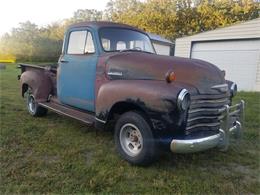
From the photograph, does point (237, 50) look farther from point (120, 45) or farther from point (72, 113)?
point (72, 113)

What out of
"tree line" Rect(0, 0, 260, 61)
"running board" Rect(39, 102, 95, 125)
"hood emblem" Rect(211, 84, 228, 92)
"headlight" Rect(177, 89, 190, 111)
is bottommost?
"running board" Rect(39, 102, 95, 125)

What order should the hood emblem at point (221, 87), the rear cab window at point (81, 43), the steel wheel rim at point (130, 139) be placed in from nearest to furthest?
1. the hood emblem at point (221, 87)
2. the steel wheel rim at point (130, 139)
3. the rear cab window at point (81, 43)

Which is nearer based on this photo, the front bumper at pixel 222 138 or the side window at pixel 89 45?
the front bumper at pixel 222 138

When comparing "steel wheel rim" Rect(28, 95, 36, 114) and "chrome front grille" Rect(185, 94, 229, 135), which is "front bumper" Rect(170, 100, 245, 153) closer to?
"chrome front grille" Rect(185, 94, 229, 135)

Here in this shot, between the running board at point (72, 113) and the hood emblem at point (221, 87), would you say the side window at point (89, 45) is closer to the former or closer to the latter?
the running board at point (72, 113)

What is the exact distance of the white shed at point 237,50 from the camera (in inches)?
514

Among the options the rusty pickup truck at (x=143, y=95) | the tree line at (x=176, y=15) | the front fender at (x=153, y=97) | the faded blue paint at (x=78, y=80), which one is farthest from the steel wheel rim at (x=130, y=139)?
the tree line at (x=176, y=15)

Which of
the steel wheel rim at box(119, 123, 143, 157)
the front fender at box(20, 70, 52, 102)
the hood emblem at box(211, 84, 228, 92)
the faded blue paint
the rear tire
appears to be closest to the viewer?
the hood emblem at box(211, 84, 228, 92)

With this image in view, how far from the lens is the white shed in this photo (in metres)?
13.1

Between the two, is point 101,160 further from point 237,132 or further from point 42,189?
point 237,132

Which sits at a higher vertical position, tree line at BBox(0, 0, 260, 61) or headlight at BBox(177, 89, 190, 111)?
tree line at BBox(0, 0, 260, 61)

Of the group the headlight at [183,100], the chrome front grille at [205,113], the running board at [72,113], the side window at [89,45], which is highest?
the side window at [89,45]

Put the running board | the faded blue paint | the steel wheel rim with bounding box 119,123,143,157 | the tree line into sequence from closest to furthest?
the steel wheel rim with bounding box 119,123,143,157 < the running board < the faded blue paint < the tree line

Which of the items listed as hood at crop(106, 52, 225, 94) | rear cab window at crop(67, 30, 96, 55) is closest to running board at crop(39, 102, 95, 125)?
hood at crop(106, 52, 225, 94)
